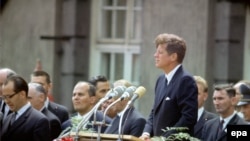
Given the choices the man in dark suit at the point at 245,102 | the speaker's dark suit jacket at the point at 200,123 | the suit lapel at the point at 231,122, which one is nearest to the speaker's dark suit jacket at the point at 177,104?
the suit lapel at the point at 231,122

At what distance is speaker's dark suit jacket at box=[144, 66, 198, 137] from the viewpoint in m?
11.6

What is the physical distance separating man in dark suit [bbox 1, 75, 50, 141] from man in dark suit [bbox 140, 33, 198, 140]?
1.38m

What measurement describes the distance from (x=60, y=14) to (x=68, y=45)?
0.54 meters

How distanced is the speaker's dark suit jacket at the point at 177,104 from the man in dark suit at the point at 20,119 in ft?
4.65

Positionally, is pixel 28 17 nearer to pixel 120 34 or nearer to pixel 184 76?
pixel 120 34

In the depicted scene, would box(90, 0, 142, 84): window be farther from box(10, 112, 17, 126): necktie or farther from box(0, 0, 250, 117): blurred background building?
box(10, 112, 17, 126): necktie

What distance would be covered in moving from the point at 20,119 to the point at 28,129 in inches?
8.1

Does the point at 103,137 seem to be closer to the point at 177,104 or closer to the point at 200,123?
the point at 177,104

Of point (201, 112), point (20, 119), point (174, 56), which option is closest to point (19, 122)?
point (20, 119)

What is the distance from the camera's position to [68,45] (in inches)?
813

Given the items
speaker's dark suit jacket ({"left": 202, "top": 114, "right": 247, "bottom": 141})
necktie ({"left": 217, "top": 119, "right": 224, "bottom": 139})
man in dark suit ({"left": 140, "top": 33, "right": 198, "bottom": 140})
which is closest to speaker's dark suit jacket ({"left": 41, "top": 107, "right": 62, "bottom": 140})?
speaker's dark suit jacket ({"left": 202, "top": 114, "right": 247, "bottom": 141})

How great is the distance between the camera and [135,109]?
13328 millimetres

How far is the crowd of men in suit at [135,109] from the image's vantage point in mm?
11648

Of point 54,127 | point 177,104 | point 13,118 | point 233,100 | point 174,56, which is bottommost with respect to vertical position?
point 54,127
